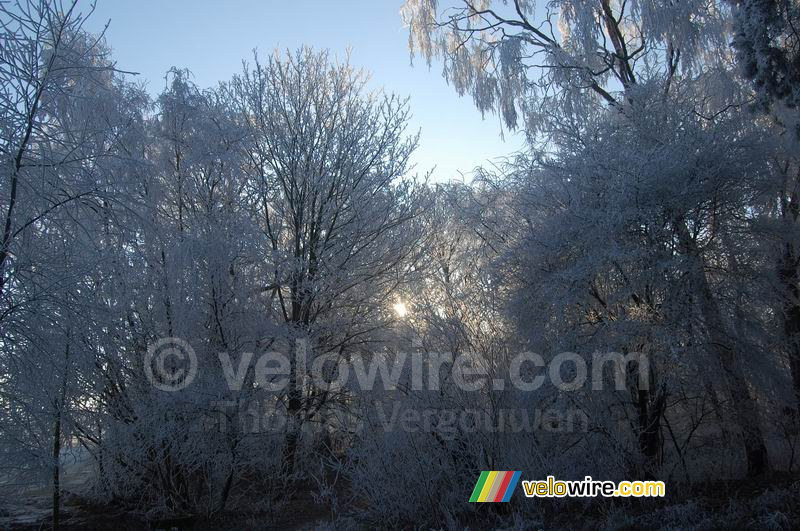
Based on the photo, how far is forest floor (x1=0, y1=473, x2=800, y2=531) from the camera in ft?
16.1

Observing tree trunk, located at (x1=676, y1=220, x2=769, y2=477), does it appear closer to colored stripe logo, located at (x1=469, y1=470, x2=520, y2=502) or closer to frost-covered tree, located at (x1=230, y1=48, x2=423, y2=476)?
colored stripe logo, located at (x1=469, y1=470, x2=520, y2=502)

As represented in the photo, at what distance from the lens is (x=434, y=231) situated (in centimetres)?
1230

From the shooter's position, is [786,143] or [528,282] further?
[786,143]

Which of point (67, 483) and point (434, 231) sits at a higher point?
point (434, 231)

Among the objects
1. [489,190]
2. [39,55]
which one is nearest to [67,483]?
[39,55]

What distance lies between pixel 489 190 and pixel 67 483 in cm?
906

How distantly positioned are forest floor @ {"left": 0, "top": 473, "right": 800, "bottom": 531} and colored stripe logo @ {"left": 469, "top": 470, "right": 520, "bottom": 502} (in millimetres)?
122

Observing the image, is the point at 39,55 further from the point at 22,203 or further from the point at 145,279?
the point at 145,279

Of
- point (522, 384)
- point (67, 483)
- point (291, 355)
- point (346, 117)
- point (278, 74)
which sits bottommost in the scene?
point (67, 483)

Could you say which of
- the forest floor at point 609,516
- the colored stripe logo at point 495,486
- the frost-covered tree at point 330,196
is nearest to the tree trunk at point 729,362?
the forest floor at point 609,516
